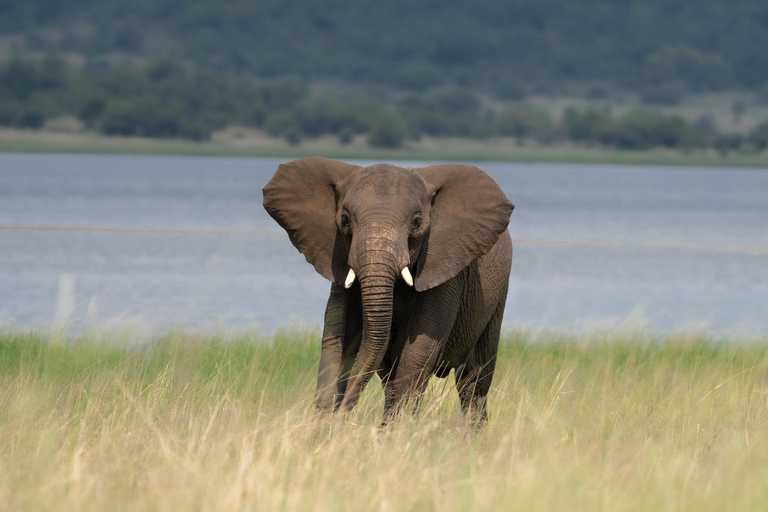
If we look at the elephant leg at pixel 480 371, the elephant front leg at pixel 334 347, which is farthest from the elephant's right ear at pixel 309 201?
the elephant leg at pixel 480 371

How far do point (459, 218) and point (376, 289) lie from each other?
978 mm

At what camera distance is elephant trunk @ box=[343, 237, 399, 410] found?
601 centimetres

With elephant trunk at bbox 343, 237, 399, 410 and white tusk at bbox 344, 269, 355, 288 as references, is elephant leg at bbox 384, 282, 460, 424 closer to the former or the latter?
elephant trunk at bbox 343, 237, 399, 410

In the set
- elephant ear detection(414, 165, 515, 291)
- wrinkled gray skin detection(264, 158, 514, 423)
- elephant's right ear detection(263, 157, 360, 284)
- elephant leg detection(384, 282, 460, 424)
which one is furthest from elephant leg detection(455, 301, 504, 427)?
elephant's right ear detection(263, 157, 360, 284)

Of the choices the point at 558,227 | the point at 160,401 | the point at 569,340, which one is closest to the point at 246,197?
the point at 558,227

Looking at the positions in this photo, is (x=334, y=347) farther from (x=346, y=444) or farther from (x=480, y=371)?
(x=480, y=371)

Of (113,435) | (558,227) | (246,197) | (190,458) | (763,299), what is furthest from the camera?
(246,197)

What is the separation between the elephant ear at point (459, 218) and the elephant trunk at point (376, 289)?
1.69ft

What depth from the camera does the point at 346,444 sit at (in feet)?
19.3

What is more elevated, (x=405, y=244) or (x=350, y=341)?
(x=405, y=244)

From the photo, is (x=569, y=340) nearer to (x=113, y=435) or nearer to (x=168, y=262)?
(x=113, y=435)

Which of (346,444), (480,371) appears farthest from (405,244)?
(480,371)

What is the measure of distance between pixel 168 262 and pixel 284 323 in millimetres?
13010

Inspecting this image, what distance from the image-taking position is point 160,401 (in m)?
7.16
